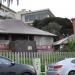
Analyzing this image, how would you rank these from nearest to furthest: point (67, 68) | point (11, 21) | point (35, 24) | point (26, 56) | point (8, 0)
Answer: point (67, 68) → point (8, 0) → point (26, 56) → point (11, 21) → point (35, 24)

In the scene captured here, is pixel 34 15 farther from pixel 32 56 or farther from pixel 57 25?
pixel 32 56

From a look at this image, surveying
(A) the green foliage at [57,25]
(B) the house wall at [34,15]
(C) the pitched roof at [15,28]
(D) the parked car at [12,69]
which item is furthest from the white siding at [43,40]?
(B) the house wall at [34,15]

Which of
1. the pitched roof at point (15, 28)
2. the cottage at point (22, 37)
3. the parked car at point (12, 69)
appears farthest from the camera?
the pitched roof at point (15, 28)

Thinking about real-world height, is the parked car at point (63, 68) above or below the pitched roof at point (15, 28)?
below

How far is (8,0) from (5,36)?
2387 centimetres

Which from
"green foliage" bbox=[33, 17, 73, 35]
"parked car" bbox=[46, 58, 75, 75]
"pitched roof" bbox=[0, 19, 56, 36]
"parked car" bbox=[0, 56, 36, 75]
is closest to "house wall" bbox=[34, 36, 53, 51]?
"pitched roof" bbox=[0, 19, 56, 36]

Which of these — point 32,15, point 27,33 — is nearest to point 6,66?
point 27,33

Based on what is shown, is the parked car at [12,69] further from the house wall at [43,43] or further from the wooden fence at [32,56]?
the house wall at [43,43]

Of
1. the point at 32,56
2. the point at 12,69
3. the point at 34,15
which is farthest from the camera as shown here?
the point at 34,15

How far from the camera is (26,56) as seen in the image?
90.1 ft

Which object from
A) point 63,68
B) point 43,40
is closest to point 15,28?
point 43,40

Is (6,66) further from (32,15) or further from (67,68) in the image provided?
(32,15)

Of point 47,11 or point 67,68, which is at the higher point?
point 47,11

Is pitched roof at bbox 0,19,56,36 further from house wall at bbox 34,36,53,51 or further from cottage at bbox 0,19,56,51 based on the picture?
house wall at bbox 34,36,53,51
